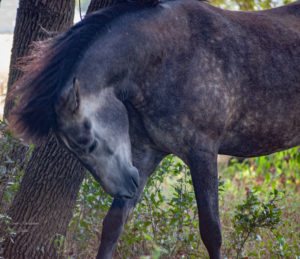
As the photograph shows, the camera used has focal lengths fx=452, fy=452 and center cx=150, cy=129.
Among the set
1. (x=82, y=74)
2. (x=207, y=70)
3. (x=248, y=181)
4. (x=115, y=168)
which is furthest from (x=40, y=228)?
(x=248, y=181)

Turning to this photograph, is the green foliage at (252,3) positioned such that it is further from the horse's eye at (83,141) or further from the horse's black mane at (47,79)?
the horse's eye at (83,141)

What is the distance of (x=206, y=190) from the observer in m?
3.27

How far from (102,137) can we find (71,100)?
0.40 metres

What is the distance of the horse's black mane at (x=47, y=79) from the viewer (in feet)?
9.59

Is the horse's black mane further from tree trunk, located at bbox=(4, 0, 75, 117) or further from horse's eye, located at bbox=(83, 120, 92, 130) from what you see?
tree trunk, located at bbox=(4, 0, 75, 117)

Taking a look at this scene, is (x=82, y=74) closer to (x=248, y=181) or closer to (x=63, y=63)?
(x=63, y=63)

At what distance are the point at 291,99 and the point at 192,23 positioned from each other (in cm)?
104

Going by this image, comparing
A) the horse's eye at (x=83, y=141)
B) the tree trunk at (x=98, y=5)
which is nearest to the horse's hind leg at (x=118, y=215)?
the horse's eye at (x=83, y=141)

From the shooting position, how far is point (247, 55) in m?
3.51

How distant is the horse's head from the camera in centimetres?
284

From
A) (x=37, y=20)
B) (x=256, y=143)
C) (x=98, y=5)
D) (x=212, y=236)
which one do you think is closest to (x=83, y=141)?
(x=212, y=236)

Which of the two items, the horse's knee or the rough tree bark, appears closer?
the horse's knee

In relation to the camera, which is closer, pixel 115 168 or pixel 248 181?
pixel 115 168

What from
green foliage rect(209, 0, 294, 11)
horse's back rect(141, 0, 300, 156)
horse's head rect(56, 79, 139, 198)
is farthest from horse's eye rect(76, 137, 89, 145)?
green foliage rect(209, 0, 294, 11)
